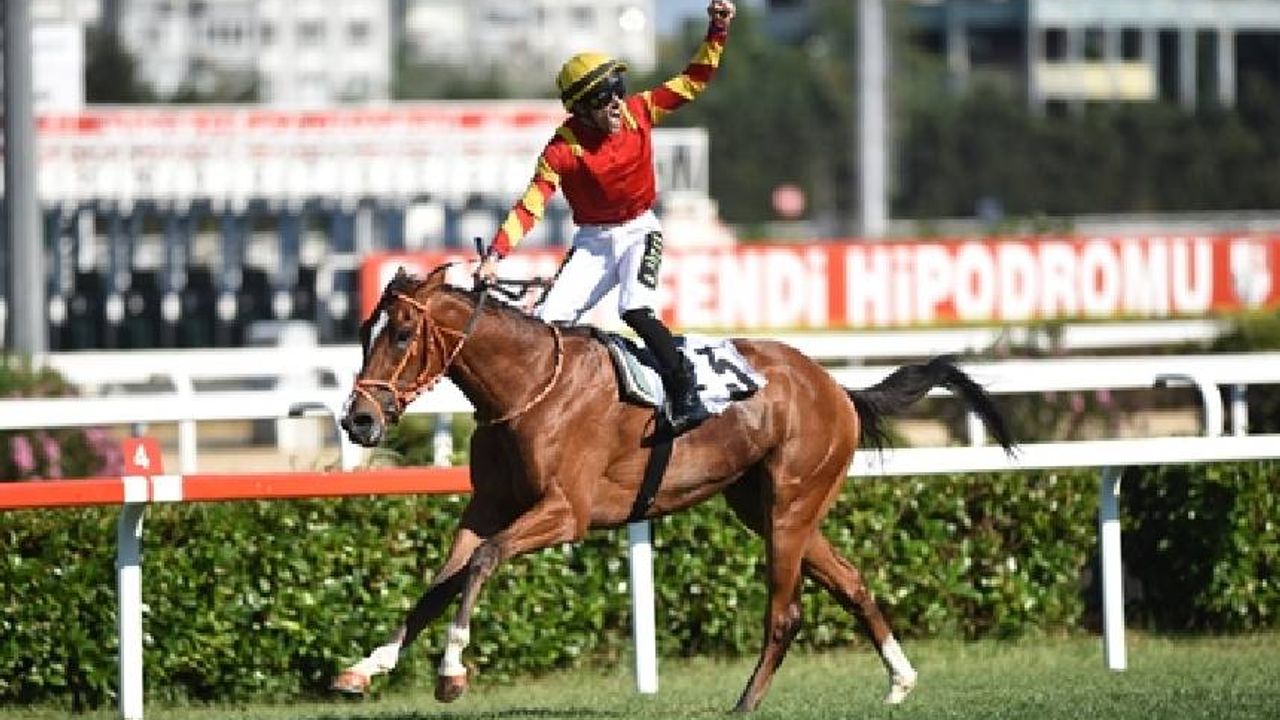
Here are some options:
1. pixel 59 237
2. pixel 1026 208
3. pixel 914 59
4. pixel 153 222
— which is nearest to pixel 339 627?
pixel 59 237

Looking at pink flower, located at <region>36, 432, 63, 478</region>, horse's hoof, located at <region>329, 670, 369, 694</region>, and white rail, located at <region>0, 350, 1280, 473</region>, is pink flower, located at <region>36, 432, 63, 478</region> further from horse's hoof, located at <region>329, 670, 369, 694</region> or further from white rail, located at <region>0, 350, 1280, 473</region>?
horse's hoof, located at <region>329, 670, 369, 694</region>

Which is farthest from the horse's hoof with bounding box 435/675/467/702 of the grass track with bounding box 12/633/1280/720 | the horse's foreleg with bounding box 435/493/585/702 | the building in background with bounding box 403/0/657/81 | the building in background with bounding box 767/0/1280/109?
the building in background with bounding box 403/0/657/81

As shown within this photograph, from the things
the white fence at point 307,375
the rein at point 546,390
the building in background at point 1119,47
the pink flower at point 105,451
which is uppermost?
the building in background at point 1119,47

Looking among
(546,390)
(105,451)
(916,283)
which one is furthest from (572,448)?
(916,283)

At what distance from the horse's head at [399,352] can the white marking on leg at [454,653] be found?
0.56 meters

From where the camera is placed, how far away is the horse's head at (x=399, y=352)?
7.98m

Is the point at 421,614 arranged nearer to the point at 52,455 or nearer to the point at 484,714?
the point at 484,714

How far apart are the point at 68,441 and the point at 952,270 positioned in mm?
10786

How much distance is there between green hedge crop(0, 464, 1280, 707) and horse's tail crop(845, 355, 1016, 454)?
Answer: 1.08 metres

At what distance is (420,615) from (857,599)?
1528 mm

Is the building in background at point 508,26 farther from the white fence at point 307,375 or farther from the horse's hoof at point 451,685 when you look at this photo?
the horse's hoof at point 451,685

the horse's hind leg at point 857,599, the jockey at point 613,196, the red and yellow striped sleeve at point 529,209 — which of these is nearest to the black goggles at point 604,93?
the jockey at point 613,196

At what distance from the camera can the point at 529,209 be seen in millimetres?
8430

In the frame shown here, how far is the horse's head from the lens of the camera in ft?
26.2
